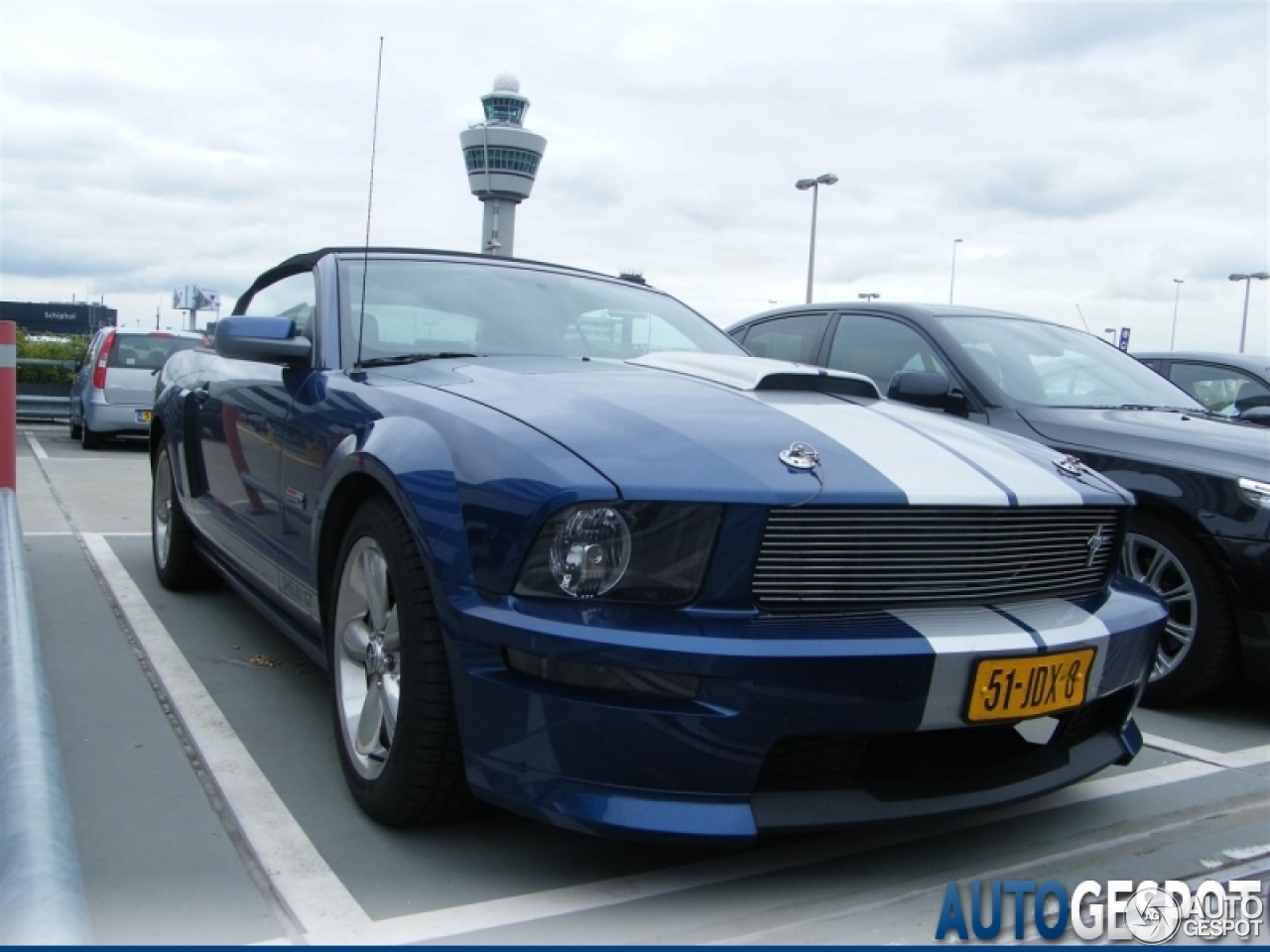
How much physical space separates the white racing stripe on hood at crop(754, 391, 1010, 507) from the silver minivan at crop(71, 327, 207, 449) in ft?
34.4

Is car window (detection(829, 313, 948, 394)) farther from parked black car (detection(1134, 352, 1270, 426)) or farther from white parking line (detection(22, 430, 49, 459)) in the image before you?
white parking line (detection(22, 430, 49, 459))

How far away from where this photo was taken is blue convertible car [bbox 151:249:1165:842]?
2143mm

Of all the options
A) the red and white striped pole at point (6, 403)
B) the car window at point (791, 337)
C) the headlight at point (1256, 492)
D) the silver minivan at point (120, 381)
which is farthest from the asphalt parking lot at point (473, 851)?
the silver minivan at point (120, 381)

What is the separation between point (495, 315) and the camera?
3.59 metres

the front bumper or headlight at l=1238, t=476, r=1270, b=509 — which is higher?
headlight at l=1238, t=476, r=1270, b=509

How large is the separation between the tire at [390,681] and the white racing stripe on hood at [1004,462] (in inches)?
50.7

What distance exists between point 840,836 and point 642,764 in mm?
798

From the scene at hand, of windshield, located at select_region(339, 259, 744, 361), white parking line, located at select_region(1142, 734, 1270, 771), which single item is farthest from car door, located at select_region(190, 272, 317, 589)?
white parking line, located at select_region(1142, 734, 1270, 771)

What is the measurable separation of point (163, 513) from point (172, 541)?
29 cm

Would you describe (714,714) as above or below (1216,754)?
above

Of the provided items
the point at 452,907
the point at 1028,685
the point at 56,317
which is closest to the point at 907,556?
the point at 1028,685

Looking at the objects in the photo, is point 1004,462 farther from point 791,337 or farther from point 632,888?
point 791,337

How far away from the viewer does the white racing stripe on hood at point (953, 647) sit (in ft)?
7.27

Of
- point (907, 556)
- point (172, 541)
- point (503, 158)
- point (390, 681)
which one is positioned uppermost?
point (503, 158)
